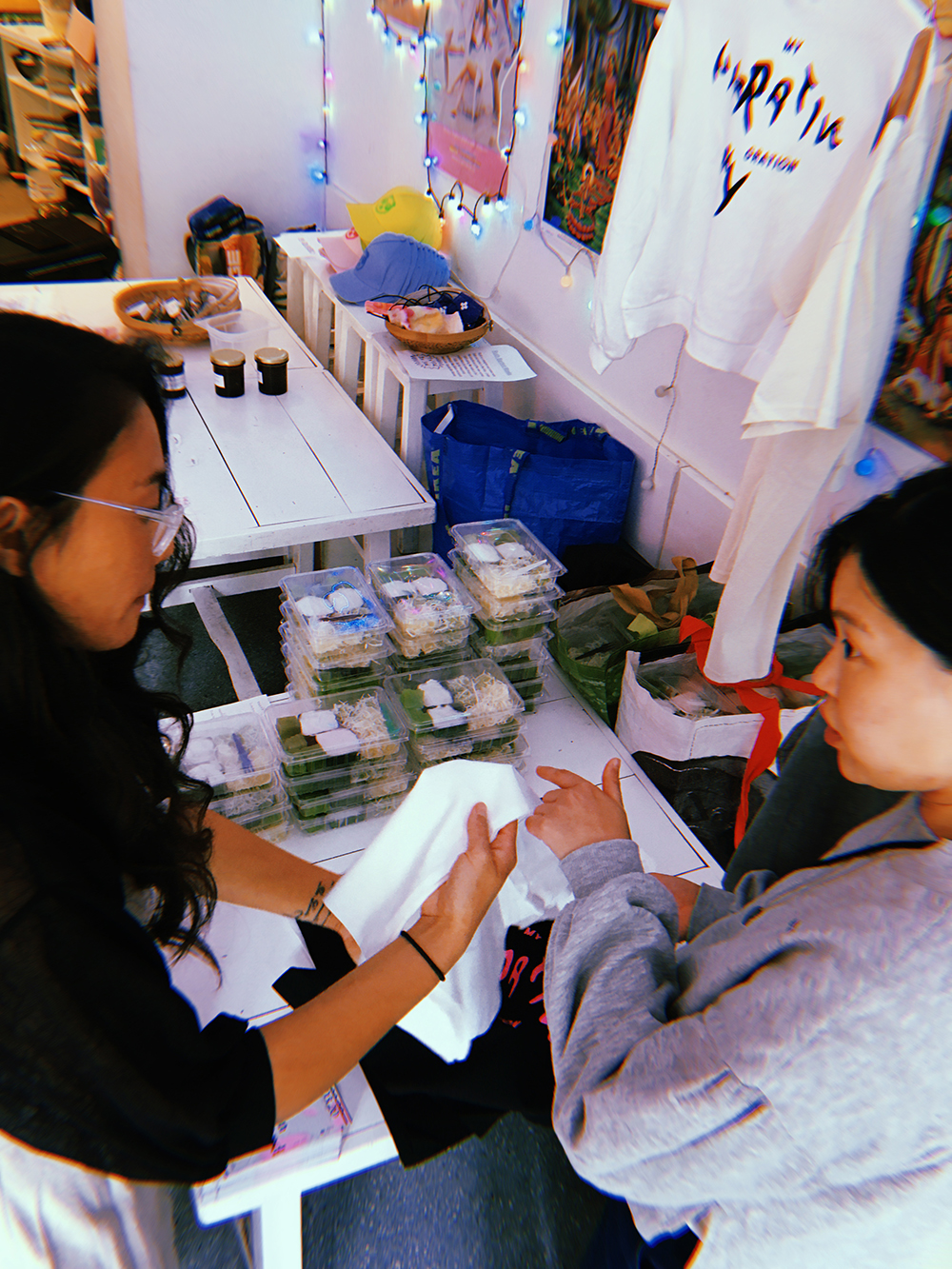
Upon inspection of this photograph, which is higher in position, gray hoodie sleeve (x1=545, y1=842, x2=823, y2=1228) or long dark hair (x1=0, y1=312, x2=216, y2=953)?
long dark hair (x1=0, y1=312, x2=216, y2=953)

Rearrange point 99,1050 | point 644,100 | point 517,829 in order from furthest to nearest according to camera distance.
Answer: point 644,100 → point 517,829 → point 99,1050

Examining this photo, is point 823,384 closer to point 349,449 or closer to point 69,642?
point 69,642

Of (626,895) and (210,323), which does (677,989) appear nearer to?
(626,895)

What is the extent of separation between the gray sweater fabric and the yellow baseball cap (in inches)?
116

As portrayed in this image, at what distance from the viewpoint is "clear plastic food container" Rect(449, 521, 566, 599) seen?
1741 mm

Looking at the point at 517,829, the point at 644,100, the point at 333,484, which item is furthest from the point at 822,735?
the point at 333,484

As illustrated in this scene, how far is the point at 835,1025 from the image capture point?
589mm

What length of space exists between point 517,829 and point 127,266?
4631mm

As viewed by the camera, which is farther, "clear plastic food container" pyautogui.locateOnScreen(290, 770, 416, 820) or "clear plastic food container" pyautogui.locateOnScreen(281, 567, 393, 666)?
"clear plastic food container" pyautogui.locateOnScreen(281, 567, 393, 666)

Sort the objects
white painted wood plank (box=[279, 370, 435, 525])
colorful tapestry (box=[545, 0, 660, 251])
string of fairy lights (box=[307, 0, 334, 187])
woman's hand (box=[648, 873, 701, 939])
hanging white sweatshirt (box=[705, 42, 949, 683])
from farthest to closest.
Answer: string of fairy lights (box=[307, 0, 334, 187]) → white painted wood plank (box=[279, 370, 435, 525]) → colorful tapestry (box=[545, 0, 660, 251]) → woman's hand (box=[648, 873, 701, 939]) → hanging white sweatshirt (box=[705, 42, 949, 683])

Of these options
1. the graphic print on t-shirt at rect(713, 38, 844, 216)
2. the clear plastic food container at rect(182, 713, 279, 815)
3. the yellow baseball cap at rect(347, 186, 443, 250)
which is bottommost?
the clear plastic food container at rect(182, 713, 279, 815)

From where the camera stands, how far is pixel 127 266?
183 inches

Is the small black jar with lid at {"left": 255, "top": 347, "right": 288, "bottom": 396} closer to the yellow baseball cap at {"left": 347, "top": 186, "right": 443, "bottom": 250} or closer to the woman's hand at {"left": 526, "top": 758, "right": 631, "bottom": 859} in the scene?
the yellow baseball cap at {"left": 347, "top": 186, "right": 443, "bottom": 250}

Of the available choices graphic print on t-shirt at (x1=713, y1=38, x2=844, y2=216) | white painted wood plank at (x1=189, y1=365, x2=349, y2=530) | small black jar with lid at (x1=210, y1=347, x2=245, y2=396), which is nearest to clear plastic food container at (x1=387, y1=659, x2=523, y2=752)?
white painted wood plank at (x1=189, y1=365, x2=349, y2=530)
